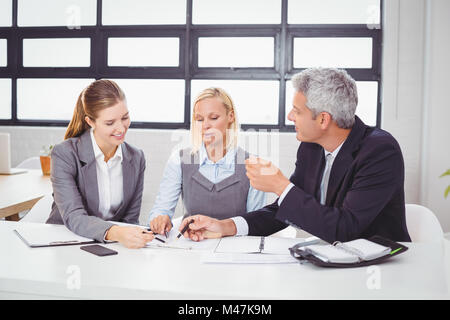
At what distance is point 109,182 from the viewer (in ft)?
6.82

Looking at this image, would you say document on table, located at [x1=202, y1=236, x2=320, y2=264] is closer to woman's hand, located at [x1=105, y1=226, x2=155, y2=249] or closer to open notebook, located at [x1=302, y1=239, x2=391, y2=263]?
open notebook, located at [x1=302, y1=239, x2=391, y2=263]

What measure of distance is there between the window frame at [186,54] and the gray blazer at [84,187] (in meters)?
2.39

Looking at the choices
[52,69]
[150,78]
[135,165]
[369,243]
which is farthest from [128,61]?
[369,243]

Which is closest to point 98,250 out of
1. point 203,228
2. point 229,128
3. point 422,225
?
point 203,228

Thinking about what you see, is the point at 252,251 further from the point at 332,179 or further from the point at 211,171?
the point at 211,171

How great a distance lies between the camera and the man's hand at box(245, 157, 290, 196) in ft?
5.23

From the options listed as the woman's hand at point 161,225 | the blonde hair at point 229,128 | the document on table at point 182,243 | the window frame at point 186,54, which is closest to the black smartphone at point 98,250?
the document on table at point 182,243

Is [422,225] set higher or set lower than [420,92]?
lower

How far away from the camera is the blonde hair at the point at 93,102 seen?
202 centimetres

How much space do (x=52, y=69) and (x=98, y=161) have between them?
306cm

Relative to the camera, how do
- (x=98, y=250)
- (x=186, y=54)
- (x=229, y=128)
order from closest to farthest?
1. (x=98, y=250)
2. (x=229, y=128)
3. (x=186, y=54)

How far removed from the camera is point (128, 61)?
4.61 meters

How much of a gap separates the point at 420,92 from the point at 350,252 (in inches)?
121

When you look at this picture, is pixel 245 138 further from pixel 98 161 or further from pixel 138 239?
pixel 138 239
